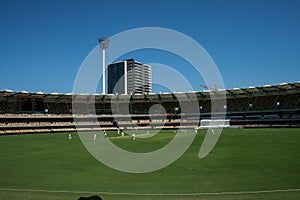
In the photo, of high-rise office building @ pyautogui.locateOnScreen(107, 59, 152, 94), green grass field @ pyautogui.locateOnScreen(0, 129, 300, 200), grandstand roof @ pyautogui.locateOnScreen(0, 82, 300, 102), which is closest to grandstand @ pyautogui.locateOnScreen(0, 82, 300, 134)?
grandstand roof @ pyautogui.locateOnScreen(0, 82, 300, 102)

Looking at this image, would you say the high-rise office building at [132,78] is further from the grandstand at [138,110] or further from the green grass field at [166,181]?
the green grass field at [166,181]

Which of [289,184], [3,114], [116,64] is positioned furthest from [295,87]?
[116,64]

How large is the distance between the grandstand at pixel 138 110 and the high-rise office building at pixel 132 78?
68419 millimetres

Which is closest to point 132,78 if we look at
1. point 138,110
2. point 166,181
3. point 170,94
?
point 138,110

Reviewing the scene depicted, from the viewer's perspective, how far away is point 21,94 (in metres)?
60.6

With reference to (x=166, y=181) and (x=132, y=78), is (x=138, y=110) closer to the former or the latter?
(x=166, y=181)

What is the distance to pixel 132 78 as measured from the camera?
15838 cm

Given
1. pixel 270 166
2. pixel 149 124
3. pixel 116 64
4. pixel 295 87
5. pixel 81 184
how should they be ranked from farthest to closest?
pixel 116 64 < pixel 149 124 < pixel 295 87 < pixel 270 166 < pixel 81 184

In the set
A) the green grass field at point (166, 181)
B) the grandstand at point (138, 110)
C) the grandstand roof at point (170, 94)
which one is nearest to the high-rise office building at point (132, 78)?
the grandstand at point (138, 110)

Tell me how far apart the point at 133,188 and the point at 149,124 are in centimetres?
6403

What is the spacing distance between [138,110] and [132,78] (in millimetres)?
78962

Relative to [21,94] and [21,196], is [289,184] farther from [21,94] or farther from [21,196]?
[21,94]

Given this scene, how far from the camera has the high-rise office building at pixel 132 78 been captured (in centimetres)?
15575

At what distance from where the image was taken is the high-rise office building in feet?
511
